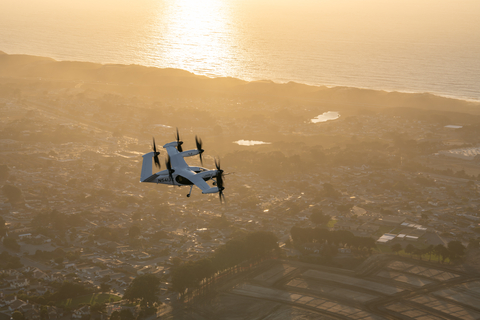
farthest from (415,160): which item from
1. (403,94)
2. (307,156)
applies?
(403,94)

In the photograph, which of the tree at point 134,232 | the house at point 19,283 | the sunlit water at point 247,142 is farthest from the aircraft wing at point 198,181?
the sunlit water at point 247,142

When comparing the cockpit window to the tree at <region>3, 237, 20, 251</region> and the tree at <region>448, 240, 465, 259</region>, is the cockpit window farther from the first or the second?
the tree at <region>448, 240, 465, 259</region>

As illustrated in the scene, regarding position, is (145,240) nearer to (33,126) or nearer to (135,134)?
(135,134)

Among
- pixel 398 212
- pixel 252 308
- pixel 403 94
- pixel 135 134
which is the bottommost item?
pixel 252 308

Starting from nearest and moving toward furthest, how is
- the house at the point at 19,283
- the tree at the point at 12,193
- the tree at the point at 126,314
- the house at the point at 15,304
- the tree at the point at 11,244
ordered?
the house at the point at 15,304, the tree at the point at 126,314, the house at the point at 19,283, the tree at the point at 11,244, the tree at the point at 12,193

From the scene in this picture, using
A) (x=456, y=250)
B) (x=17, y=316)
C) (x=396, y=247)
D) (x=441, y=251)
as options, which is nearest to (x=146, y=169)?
(x=17, y=316)

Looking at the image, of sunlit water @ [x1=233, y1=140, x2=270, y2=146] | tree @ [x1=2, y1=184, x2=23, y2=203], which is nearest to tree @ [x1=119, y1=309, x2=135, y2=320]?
tree @ [x1=2, y1=184, x2=23, y2=203]

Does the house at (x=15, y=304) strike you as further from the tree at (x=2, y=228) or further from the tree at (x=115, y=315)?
the tree at (x=2, y=228)
